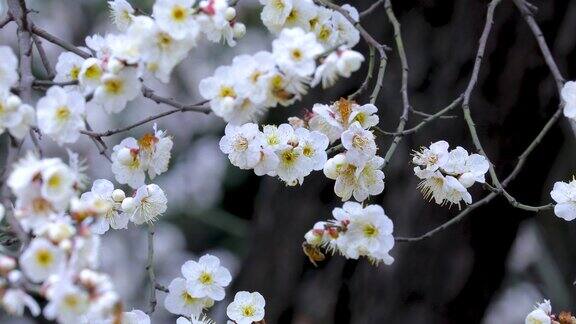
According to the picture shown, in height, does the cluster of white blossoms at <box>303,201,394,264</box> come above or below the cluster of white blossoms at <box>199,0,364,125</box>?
below

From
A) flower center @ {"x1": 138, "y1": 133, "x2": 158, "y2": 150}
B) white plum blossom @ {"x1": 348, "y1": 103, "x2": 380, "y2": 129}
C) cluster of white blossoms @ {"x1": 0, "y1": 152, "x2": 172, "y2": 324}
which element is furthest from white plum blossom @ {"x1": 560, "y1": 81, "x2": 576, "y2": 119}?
cluster of white blossoms @ {"x1": 0, "y1": 152, "x2": 172, "y2": 324}

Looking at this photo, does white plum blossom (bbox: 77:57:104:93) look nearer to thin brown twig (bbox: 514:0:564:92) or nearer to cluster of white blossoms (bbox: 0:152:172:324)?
cluster of white blossoms (bbox: 0:152:172:324)

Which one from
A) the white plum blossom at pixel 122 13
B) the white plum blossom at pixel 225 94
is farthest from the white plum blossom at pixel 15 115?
the white plum blossom at pixel 122 13

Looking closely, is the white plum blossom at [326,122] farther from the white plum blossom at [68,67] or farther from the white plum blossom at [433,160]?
the white plum blossom at [68,67]

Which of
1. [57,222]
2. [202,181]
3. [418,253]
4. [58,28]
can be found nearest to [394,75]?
[418,253]

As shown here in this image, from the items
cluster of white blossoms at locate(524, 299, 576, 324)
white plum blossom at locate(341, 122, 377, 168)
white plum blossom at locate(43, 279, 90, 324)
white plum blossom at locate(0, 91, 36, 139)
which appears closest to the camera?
white plum blossom at locate(43, 279, 90, 324)

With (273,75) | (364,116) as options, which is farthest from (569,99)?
(273,75)

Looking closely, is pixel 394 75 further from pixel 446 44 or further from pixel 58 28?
pixel 58 28
